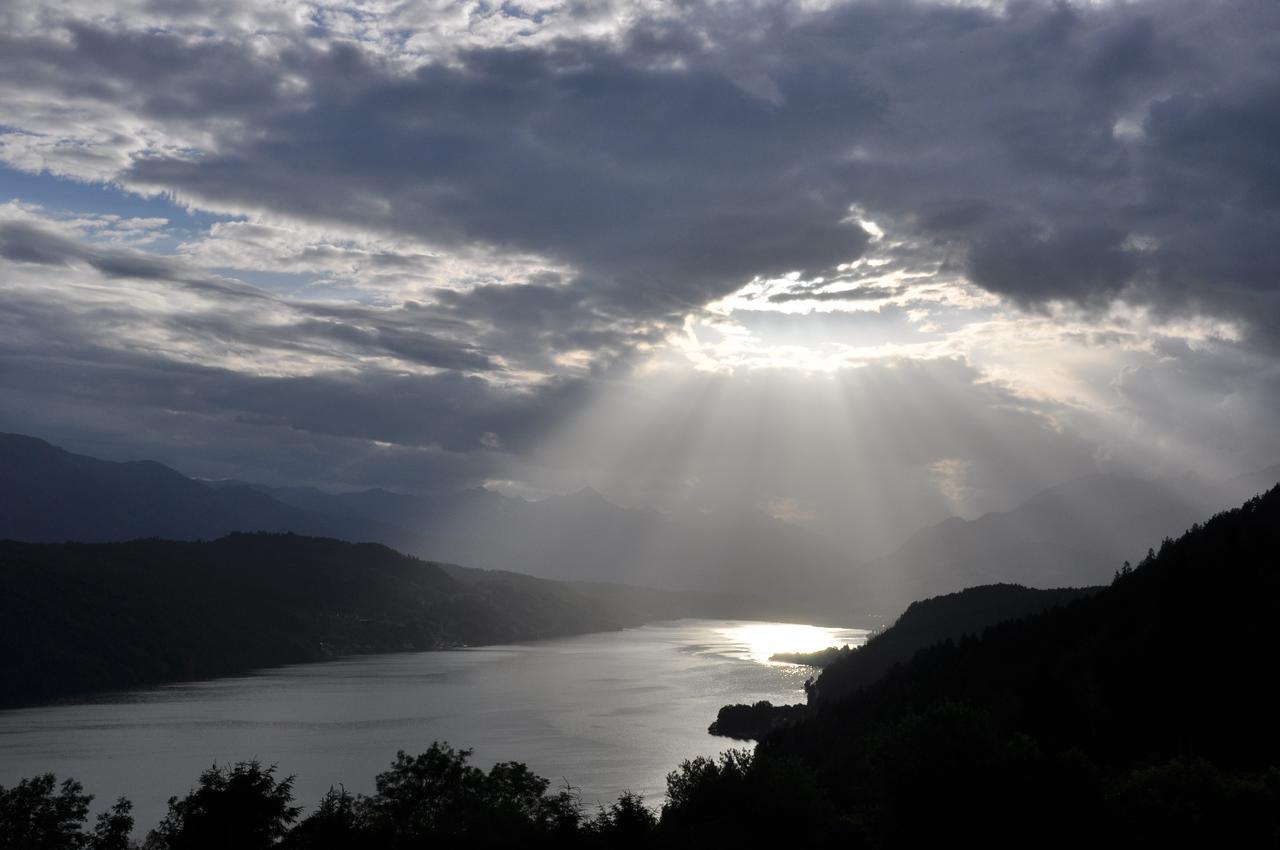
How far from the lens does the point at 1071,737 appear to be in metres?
94.8

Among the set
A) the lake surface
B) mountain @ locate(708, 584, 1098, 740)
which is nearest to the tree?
the lake surface

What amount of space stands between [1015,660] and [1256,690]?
3554cm

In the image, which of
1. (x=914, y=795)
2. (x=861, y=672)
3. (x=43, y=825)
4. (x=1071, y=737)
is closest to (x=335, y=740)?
(x=43, y=825)

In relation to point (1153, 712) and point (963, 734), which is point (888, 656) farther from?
point (963, 734)

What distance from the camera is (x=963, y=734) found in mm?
56125

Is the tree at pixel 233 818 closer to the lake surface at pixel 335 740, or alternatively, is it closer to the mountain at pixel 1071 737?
the mountain at pixel 1071 737

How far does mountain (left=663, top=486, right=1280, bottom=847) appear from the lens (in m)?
52.2

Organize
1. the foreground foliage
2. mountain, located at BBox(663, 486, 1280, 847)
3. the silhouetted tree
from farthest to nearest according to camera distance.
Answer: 1. the silhouetted tree
2. mountain, located at BBox(663, 486, 1280, 847)
3. the foreground foliage

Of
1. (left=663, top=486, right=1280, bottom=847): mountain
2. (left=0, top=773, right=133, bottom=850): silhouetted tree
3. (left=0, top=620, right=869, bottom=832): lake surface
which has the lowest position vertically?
(left=0, top=620, right=869, bottom=832): lake surface

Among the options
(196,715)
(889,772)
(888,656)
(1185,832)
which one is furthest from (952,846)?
(196,715)

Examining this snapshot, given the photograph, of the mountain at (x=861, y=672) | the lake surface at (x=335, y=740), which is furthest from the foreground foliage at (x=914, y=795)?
the mountain at (x=861, y=672)

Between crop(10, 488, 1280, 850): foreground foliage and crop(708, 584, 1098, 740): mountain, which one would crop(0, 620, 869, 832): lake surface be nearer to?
crop(708, 584, 1098, 740): mountain

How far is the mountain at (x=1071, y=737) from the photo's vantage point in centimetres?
5216

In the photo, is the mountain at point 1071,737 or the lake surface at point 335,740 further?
the lake surface at point 335,740
